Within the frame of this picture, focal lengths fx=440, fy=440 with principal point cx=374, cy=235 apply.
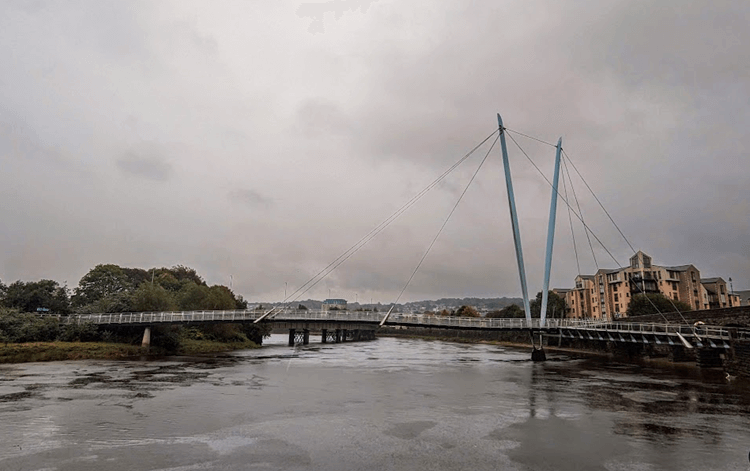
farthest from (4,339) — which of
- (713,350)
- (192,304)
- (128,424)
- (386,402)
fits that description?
(713,350)

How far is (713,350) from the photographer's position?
4503cm

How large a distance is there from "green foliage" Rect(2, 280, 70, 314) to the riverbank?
2298cm

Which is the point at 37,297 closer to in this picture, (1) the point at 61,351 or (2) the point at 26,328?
(2) the point at 26,328

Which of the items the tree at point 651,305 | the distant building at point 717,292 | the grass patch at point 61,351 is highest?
the distant building at point 717,292

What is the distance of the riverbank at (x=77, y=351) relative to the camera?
45.8 metres

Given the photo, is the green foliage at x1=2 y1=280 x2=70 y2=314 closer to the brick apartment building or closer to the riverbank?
the riverbank

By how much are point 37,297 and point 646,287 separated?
413ft

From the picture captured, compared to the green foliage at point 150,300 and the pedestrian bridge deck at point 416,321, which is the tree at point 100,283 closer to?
the green foliage at point 150,300

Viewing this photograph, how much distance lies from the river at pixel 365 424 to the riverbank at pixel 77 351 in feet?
51.5

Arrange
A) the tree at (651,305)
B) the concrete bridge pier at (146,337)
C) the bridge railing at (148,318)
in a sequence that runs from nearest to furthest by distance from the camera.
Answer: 1. the bridge railing at (148,318)
2. the concrete bridge pier at (146,337)
3. the tree at (651,305)

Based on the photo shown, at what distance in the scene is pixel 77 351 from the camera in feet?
166

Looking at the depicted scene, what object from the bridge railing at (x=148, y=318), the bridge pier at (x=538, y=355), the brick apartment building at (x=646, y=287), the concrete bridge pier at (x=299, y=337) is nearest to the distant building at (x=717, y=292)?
the brick apartment building at (x=646, y=287)

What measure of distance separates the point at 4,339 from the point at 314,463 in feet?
174

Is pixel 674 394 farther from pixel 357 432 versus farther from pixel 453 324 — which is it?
pixel 453 324
